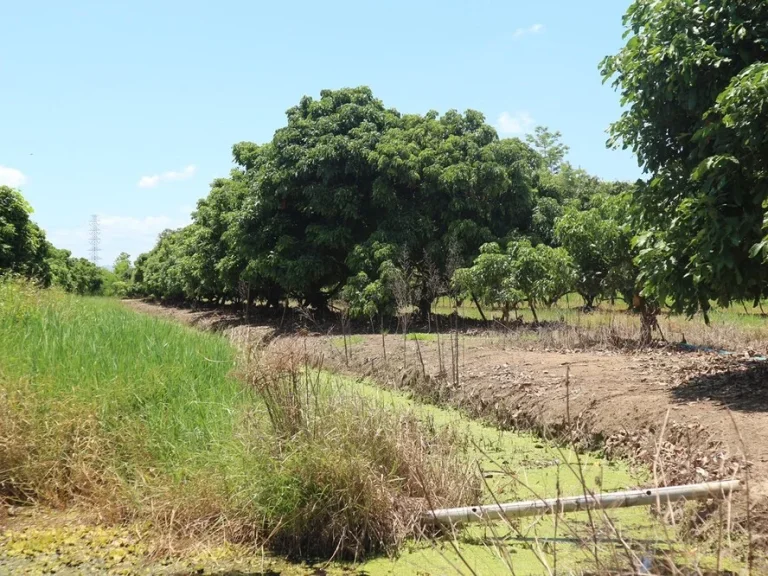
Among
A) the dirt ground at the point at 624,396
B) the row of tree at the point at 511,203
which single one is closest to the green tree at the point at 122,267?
the row of tree at the point at 511,203

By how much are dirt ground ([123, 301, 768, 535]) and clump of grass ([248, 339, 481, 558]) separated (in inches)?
37.6

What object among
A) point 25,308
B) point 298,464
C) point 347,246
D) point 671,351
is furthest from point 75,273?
point 298,464

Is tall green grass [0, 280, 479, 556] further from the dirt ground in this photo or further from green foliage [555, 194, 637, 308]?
green foliage [555, 194, 637, 308]

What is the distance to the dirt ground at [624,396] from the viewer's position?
539cm

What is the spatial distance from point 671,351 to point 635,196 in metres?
3.95

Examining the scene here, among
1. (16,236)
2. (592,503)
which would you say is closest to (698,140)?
(592,503)

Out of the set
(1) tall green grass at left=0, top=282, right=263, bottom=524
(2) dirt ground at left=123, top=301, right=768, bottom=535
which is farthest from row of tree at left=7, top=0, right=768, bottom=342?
(1) tall green grass at left=0, top=282, right=263, bottom=524

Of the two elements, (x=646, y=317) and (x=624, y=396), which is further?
(x=646, y=317)

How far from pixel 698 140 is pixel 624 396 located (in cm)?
257

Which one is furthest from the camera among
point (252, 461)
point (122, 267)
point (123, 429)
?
point (122, 267)

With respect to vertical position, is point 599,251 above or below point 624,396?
above

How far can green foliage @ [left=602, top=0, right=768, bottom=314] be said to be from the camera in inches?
243

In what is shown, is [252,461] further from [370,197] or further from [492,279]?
[370,197]

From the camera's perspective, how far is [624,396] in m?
7.11
